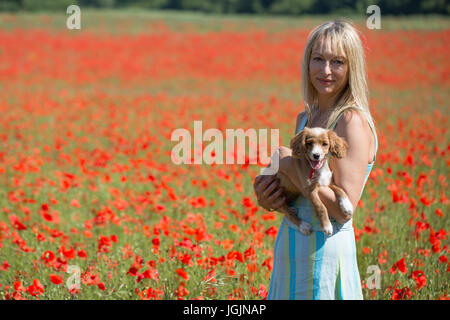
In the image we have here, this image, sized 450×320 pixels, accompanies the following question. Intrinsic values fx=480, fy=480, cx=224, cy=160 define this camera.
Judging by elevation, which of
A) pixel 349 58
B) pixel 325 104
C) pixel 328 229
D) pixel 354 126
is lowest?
pixel 328 229

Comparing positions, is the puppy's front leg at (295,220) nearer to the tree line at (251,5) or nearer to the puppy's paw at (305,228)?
the puppy's paw at (305,228)

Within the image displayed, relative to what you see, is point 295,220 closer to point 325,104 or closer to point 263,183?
point 263,183

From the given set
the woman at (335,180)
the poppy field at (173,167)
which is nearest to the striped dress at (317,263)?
the woman at (335,180)

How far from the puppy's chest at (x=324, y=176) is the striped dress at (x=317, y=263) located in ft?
0.47

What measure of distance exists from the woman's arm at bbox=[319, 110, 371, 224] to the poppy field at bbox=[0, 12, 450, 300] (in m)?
0.46

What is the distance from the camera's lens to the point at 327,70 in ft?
5.64

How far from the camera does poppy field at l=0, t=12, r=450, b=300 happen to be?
9.27 ft

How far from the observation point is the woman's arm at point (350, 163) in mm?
1614

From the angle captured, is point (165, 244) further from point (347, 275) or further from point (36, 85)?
point (36, 85)

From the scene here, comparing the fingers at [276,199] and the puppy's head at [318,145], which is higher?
the puppy's head at [318,145]

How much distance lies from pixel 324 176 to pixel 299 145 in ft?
0.48

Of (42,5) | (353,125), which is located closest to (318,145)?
(353,125)

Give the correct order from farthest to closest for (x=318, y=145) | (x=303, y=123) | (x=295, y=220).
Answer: (x=303, y=123), (x=295, y=220), (x=318, y=145)
